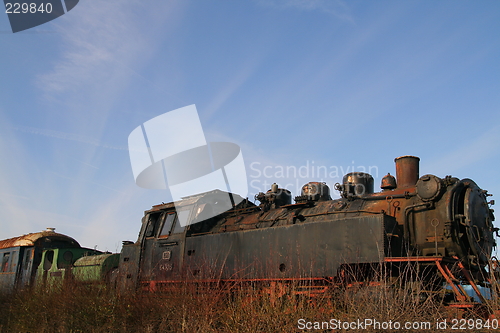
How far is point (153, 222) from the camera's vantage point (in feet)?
34.2

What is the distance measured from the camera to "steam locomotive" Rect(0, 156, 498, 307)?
659 cm

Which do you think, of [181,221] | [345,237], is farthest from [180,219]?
[345,237]

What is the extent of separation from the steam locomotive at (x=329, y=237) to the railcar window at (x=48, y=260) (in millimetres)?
4493

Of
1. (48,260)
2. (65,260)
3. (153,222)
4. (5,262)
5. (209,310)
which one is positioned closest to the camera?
(209,310)

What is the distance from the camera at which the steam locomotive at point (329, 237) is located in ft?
21.6

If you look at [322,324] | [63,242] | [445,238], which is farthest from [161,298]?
[63,242]

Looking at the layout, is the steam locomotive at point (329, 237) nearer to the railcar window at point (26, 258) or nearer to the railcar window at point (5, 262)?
the railcar window at point (26, 258)

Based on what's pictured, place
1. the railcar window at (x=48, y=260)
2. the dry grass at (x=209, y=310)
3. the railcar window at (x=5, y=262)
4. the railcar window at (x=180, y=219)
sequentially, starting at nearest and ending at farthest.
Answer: the dry grass at (x=209, y=310)
the railcar window at (x=180, y=219)
the railcar window at (x=48, y=260)
the railcar window at (x=5, y=262)

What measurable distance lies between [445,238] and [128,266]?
7.28 meters

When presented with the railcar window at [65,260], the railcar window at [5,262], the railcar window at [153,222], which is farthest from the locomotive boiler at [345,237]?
the railcar window at [5,262]

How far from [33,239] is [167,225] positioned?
7.64 m

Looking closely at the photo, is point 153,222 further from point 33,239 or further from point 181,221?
point 33,239

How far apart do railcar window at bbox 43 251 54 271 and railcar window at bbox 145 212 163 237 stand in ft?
19.0

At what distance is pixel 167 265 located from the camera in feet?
30.6
